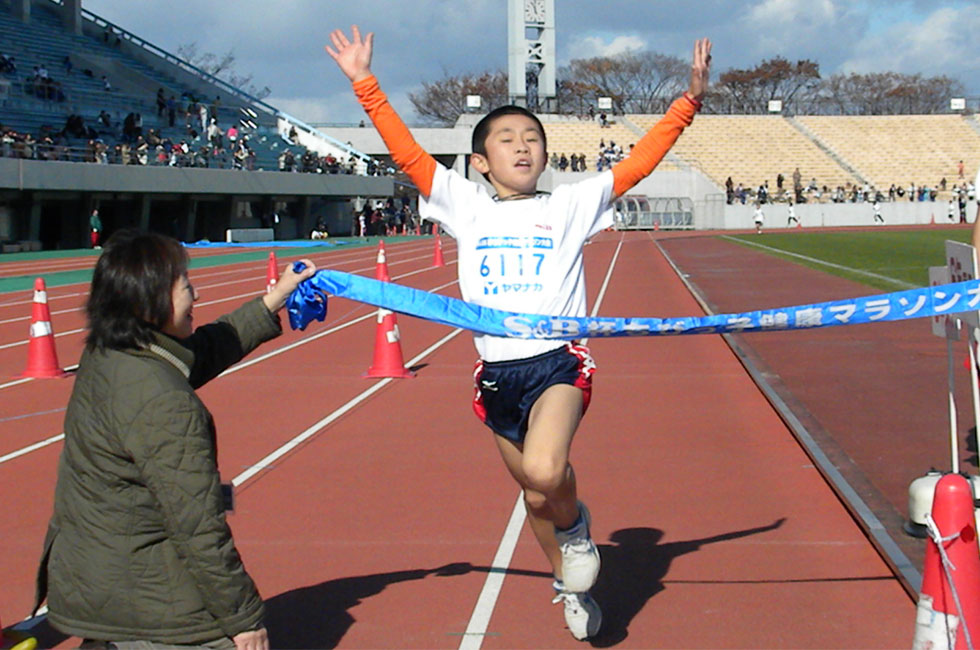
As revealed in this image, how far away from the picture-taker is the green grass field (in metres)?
24.3

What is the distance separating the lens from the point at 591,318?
4.54 m

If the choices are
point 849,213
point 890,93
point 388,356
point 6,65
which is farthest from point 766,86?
point 388,356

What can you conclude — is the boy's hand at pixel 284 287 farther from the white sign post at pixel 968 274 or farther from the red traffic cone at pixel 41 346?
the red traffic cone at pixel 41 346

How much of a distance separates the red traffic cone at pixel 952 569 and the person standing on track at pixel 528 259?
1.23 m

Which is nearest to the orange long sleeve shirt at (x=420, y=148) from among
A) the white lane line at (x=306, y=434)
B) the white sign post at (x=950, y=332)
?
the white sign post at (x=950, y=332)

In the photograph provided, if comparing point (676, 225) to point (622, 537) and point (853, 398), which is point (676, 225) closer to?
point (853, 398)

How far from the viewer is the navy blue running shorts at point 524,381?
442 cm

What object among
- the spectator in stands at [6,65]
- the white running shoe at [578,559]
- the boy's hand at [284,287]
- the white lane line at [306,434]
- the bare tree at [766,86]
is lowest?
the white lane line at [306,434]

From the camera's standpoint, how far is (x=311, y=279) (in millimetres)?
4371

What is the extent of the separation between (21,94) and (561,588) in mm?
45263

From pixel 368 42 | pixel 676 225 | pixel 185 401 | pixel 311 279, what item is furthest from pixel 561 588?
pixel 676 225

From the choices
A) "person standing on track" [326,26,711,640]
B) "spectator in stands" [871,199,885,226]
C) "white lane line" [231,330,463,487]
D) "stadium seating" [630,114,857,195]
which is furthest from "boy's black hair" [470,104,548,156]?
"stadium seating" [630,114,857,195]

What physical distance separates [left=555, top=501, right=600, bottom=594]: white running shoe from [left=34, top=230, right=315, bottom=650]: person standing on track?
1.35 m

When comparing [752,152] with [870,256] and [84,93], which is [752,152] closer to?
[84,93]
